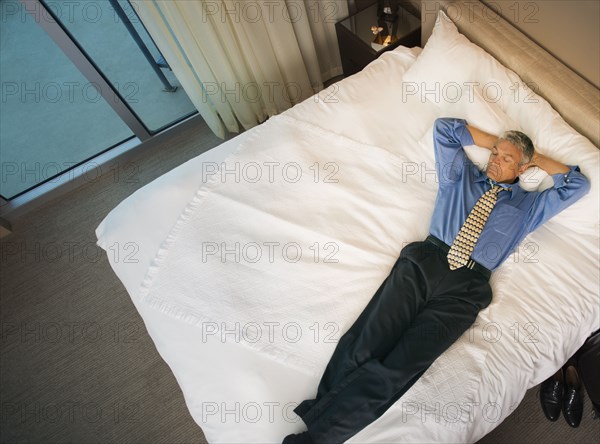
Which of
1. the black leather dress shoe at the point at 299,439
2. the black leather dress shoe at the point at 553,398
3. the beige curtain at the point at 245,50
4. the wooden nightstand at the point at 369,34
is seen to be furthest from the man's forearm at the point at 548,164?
the beige curtain at the point at 245,50

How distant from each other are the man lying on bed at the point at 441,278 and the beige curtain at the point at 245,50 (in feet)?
3.89

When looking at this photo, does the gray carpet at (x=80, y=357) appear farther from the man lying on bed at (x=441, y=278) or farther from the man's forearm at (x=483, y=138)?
the man's forearm at (x=483, y=138)

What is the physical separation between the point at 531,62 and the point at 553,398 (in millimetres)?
1436

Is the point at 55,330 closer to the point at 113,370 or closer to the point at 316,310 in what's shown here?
the point at 113,370

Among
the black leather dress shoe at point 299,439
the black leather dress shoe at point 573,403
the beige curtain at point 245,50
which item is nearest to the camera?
the black leather dress shoe at point 299,439

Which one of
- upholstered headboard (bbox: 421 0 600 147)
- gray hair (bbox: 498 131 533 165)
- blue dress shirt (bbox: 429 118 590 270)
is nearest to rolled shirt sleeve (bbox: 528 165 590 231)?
blue dress shirt (bbox: 429 118 590 270)

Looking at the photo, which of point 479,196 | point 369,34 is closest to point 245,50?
point 369,34

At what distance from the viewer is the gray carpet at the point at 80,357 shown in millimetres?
1907

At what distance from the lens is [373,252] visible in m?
1.53

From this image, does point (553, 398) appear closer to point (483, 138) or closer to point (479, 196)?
point (479, 196)

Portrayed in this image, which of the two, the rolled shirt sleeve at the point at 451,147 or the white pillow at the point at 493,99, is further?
the rolled shirt sleeve at the point at 451,147

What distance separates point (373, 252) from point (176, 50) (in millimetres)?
1546

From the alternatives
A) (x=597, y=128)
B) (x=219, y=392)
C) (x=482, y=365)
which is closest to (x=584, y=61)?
(x=597, y=128)

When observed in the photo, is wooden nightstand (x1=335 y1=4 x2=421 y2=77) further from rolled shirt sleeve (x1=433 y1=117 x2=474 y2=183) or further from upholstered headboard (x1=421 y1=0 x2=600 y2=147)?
rolled shirt sleeve (x1=433 y1=117 x2=474 y2=183)
